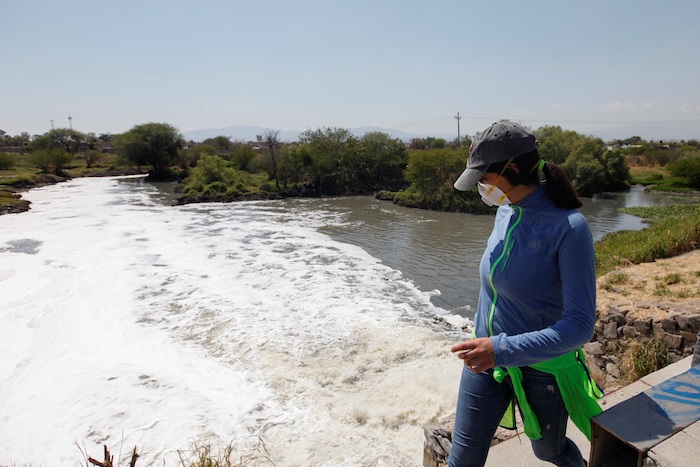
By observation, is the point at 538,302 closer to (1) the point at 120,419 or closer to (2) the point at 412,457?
(2) the point at 412,457

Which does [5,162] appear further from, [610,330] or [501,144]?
[501,144]

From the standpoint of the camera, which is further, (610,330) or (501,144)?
(610,330)

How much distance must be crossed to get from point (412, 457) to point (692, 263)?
5.97 metres

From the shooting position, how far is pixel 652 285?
6.13 meters

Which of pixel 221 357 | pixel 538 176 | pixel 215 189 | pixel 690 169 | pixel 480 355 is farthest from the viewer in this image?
pixel 215 189

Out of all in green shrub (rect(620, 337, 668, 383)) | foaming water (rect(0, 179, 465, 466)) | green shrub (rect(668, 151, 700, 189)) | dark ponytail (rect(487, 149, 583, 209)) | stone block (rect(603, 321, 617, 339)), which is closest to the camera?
dark ponytail (rect(487, 149, 583, 209))

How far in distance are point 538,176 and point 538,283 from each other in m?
0.44

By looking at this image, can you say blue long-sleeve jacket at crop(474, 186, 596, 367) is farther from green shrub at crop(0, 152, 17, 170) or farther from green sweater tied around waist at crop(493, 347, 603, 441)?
green shrub at crop(0, 152, 17, 170)

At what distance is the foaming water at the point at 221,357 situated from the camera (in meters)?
5.08

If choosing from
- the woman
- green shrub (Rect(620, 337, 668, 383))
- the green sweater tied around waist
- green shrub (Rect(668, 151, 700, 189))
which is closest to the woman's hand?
the woman

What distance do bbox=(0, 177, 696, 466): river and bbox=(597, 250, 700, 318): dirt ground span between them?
2.53 meters

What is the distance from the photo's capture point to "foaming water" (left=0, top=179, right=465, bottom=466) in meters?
5.08

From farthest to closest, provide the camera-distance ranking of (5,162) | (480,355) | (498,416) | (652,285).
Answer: (5,162) < (652,285) < (498,416) < (480,355)

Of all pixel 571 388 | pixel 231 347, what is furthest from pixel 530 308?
pixel 231 347
